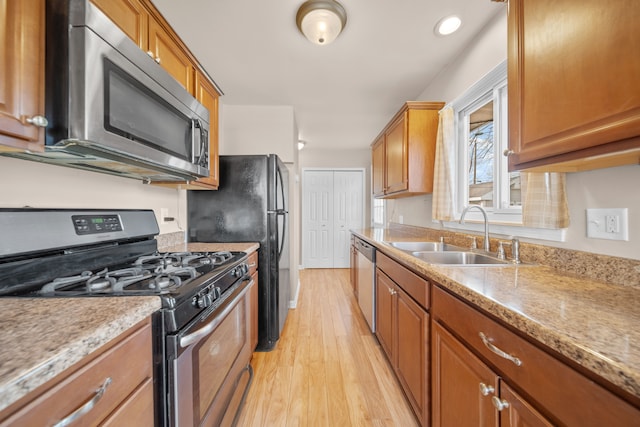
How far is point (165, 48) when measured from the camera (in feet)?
4.19

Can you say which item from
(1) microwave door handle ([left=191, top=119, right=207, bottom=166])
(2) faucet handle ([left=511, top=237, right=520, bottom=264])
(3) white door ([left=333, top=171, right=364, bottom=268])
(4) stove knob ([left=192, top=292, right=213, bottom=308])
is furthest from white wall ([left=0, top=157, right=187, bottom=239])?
(3) white door ([left=333, top=171, right=364, bottom=268])

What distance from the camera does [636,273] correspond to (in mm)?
838

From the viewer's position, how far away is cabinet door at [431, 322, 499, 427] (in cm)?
77

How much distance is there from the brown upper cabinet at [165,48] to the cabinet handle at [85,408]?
1239 millimetres

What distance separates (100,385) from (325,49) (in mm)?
2255

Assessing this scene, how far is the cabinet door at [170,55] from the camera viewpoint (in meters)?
1.18

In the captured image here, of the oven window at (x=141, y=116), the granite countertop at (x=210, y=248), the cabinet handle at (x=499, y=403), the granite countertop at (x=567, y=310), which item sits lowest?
the cabinet handle at (x=499, y=403)

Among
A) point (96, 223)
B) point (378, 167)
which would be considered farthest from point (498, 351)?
point (378, 167)

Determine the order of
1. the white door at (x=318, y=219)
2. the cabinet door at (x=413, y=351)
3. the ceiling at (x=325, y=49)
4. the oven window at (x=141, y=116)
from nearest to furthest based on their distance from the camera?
the oven window at (x=141, y=116), the cabinet door at (x=413, y=351), the ceiling at (x=325, y=49), the white door at (x=318, y=219)

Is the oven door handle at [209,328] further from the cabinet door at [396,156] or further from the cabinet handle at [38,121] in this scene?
the cabinet door at [396,156]

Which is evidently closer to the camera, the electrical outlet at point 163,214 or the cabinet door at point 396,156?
the electrical outlet at point 163,214

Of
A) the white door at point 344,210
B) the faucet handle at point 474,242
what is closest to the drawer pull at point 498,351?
the faucet handle at point 474,242

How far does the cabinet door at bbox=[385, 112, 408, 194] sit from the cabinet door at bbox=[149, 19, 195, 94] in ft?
5.80

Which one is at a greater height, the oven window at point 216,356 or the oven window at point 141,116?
the oven window at point 141,116
